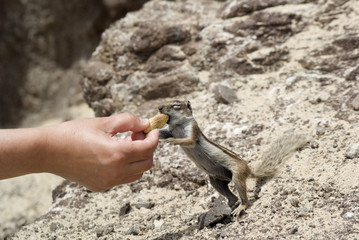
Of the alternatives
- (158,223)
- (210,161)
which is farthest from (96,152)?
(158,223)

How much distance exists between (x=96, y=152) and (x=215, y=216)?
2.73 feet

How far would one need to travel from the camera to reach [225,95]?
3.83 m

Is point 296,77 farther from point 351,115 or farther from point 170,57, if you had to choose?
point 170,57

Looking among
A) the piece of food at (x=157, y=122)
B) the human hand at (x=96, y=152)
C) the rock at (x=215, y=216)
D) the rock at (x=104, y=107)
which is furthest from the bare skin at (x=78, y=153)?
the rock at (x=104, y=107)

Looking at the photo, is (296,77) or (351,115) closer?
(351,115)

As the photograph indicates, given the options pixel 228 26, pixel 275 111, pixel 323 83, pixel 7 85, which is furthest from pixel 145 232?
pixel 7 85

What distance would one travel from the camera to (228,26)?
4.28 m

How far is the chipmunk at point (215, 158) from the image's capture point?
2.72 meters

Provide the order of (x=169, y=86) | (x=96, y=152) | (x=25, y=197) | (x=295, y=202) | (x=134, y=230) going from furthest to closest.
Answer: (x=25, y=197) < (x=169, y=86) < (x=134, y=230) < (x=295, y=202) < (x=96, y=152)

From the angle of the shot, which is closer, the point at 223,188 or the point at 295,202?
the point at 295,202

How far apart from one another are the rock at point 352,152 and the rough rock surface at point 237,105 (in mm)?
16

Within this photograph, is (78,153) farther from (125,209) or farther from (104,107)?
(104,107)

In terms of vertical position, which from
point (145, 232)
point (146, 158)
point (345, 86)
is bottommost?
point (145, 232)

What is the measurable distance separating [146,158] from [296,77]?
186 cm
